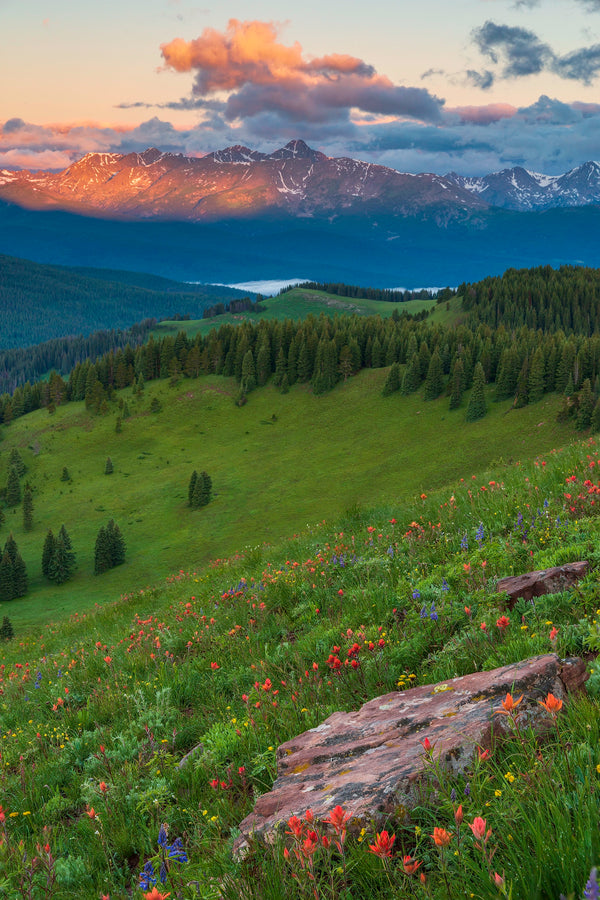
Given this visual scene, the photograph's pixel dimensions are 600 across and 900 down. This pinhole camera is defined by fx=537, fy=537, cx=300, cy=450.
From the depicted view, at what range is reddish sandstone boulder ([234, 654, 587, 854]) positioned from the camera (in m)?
3.21

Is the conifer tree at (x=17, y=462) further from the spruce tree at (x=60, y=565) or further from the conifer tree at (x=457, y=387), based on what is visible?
the conifer tree at (x=457, y=387)

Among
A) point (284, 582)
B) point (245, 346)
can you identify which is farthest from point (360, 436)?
point (284, 582)

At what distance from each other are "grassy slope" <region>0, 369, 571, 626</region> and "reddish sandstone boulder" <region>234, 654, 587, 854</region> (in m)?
60.7

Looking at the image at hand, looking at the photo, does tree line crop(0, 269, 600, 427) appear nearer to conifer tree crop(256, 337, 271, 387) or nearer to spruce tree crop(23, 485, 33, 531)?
conifer tree crop(256, 337, 271, 387)

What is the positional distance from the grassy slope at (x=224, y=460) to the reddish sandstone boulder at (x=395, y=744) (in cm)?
6072

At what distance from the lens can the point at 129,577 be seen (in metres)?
87.4

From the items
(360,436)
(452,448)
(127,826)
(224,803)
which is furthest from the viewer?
(360,436)

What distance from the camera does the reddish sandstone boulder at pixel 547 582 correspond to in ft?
19.2

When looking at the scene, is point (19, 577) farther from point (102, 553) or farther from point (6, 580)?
point (102, 553)

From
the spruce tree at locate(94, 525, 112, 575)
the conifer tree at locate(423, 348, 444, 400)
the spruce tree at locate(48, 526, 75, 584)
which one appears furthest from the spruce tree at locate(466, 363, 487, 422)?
the spruce tree at locate(48, 526, 75, 584)

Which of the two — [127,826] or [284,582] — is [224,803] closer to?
[127,826]

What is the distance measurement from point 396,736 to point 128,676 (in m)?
5.70

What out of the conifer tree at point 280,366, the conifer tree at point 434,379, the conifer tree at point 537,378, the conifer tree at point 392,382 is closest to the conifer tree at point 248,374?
the conifer tree at point 280,366

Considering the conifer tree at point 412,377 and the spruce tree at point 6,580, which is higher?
the conifer tree at point 412,377
